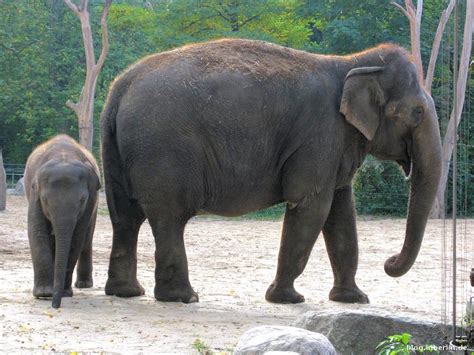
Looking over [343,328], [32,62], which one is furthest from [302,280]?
[32,62]

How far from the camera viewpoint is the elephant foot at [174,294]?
8938 millimetres

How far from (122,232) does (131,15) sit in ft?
80.1

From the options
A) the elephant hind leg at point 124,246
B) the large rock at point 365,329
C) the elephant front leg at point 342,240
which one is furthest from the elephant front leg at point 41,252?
the large rock at point 365,329

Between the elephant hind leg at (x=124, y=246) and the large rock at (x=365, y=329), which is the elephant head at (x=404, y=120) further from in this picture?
the large rock at (x=365, y=329)

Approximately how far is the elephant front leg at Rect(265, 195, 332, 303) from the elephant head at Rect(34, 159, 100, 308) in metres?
1.84

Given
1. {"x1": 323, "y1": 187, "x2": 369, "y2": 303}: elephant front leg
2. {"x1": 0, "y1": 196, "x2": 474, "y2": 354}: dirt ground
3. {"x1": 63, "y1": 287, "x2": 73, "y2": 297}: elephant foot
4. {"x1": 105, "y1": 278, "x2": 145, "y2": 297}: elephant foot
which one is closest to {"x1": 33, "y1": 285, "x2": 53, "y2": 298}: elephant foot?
{"x1": 0, "y1": 196, "x2": 474, "y2": 354}: dirt ground

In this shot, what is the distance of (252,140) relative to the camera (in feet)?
29.9

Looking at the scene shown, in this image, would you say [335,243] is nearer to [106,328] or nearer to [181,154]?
[181,154]

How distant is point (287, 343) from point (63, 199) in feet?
12.6

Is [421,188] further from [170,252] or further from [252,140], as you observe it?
[170,252]

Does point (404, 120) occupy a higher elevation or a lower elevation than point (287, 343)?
higher

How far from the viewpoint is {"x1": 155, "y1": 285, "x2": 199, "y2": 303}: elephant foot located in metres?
8.94

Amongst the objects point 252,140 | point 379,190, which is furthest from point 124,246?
Answer: point 379,190

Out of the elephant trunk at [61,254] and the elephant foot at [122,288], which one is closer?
the elephant trunk at [61,254]
